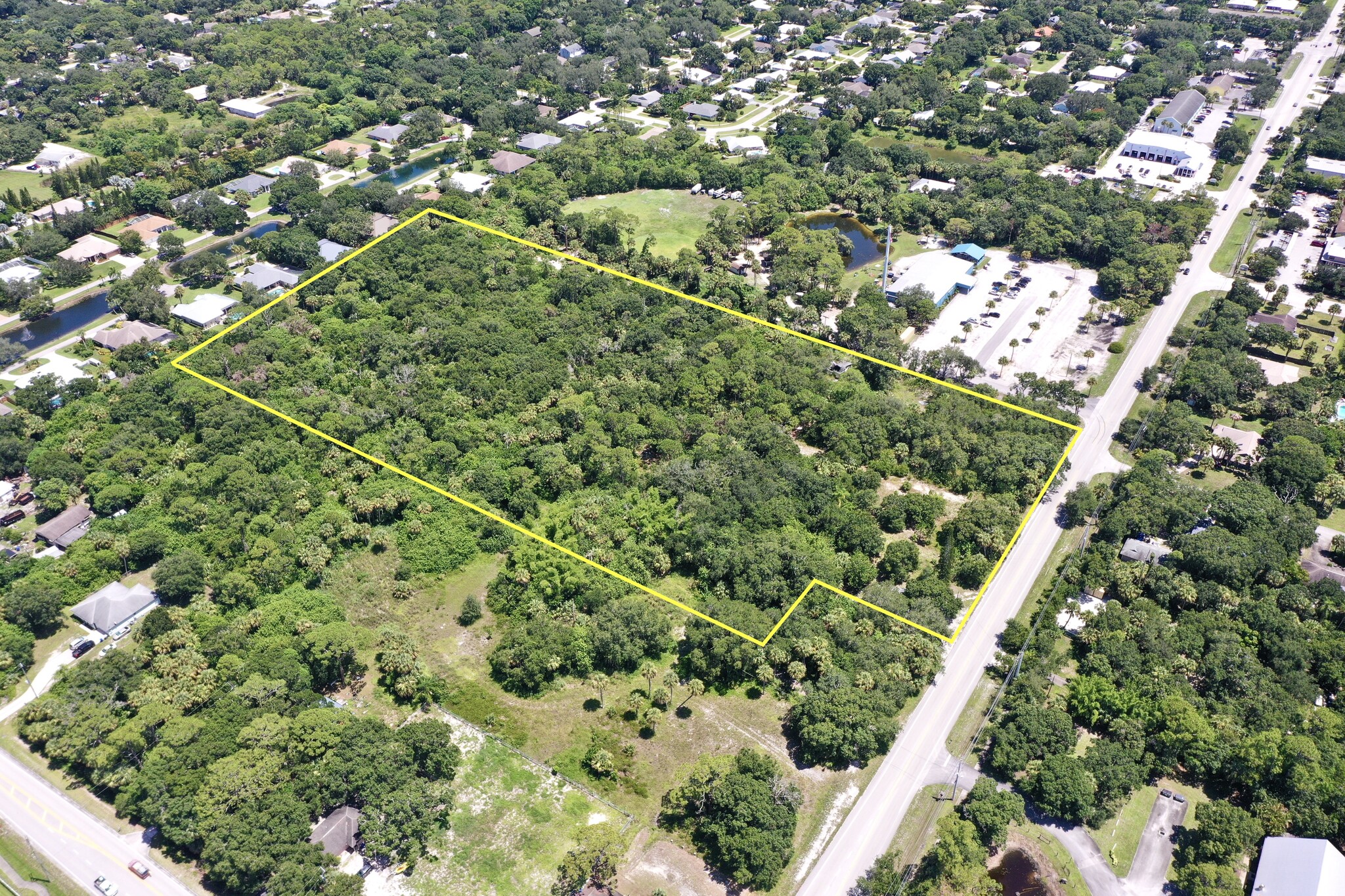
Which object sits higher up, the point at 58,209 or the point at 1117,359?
the point at 1117,359

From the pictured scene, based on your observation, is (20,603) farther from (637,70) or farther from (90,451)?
(637,70)

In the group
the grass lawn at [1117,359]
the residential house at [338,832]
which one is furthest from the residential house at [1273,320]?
the residential house at [338,832]

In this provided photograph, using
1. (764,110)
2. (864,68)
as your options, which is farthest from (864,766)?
(864,68)

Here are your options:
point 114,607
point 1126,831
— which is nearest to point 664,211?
point 114,607

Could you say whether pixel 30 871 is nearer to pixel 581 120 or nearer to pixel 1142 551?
pixel 1142 551

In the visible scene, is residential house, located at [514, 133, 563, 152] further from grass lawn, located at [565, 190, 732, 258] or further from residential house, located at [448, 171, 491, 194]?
grass lawn, located at [565, 190, 732, 258]

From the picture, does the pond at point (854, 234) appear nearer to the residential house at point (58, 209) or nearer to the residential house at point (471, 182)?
the residential house at point (471, 182)
